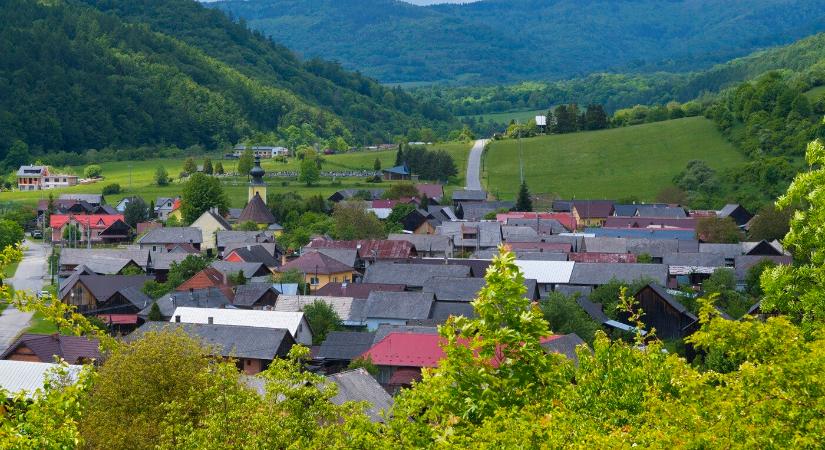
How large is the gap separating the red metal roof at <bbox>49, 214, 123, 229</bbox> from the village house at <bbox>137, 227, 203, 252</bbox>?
812 cm

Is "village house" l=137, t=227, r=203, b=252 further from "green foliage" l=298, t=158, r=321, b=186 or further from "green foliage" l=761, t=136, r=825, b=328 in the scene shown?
"green foliage" l=761, t=136, r=825, b=328

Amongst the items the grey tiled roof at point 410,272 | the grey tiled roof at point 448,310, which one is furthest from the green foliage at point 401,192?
the grey tiled roof at point 448,310

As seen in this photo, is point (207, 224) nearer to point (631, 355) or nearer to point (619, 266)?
point (619, 266)

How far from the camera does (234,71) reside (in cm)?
17688

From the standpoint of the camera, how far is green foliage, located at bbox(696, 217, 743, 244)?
2504 inches

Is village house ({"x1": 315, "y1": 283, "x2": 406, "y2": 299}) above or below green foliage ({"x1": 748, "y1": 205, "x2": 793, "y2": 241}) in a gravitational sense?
above

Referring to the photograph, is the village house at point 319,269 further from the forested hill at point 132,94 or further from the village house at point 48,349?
the forested hill at point 132,94

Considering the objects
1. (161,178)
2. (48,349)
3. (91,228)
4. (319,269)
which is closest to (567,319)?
(48,349)

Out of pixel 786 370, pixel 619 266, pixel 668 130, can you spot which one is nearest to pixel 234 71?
pixel 668 130

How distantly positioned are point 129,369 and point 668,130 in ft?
316

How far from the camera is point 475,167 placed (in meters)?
108

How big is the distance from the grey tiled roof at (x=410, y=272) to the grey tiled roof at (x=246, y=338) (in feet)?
46.4

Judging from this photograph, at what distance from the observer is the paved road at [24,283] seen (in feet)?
137

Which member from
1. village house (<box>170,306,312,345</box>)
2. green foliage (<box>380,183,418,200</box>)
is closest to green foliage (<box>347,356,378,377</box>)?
village house (<box>170,306,312,345</box>)
